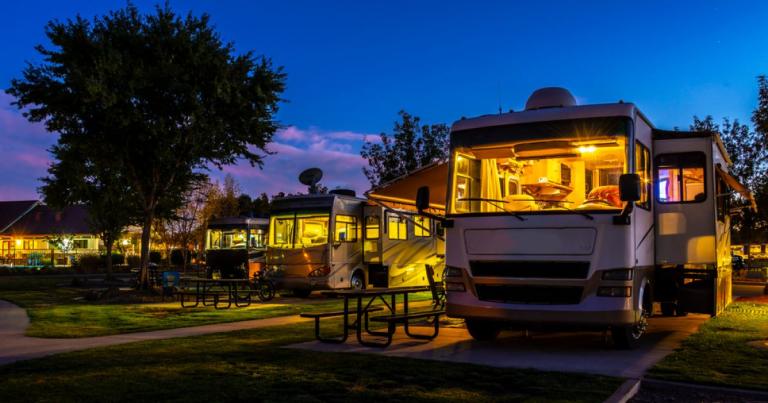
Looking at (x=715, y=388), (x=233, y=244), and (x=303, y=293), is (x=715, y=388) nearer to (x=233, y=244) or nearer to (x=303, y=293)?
(x=303, y=293)

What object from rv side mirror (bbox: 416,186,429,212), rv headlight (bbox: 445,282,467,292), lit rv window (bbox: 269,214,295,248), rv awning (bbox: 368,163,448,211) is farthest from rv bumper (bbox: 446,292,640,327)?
lit rv window (bbox: 269,214,295,248)

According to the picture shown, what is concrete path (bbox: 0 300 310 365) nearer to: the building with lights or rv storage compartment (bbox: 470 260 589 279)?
rv storage compartment (bbox: 470 260 589 279)

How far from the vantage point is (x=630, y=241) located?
8.55 m

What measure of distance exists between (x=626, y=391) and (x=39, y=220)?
68.8 meters

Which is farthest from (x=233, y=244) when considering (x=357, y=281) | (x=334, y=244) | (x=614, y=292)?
(x=614, y=292)

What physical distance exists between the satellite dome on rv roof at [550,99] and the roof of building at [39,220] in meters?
59.3


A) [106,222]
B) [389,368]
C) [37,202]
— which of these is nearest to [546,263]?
[389,368]

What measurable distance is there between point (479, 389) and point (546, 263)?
2.53m

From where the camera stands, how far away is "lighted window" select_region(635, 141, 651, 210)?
9164 mm

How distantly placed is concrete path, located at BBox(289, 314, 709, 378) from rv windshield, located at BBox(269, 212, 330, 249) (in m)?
9.33

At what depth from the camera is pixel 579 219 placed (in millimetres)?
8641

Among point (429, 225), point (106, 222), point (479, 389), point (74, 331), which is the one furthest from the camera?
point (106, 222)

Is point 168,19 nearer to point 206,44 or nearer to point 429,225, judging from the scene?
point 206,44

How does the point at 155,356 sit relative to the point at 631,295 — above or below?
below
